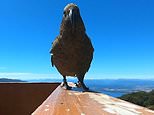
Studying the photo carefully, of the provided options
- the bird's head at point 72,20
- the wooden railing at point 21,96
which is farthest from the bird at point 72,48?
the wooden railing at point 21,96

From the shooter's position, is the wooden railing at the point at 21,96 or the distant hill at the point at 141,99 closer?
the wooden railing at the point at 21,96

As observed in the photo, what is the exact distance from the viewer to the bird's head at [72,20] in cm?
459

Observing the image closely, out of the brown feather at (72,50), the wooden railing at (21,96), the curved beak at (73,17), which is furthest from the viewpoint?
the wooden railing at (21,96)

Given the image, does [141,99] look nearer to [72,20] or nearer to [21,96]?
[21,96]

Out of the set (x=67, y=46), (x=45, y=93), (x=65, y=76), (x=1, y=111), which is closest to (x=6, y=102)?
(x=1, y=111)

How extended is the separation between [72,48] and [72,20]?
38 centimetres

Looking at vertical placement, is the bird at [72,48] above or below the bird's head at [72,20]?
below

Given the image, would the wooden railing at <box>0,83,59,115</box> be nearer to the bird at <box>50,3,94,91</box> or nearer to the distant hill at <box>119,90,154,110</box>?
the bird at <box>50,3,94,91</box>

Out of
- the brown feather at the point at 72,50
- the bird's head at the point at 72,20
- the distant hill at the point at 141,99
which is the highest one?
the bird's head at the point at 72,20

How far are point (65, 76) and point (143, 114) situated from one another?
11.0 ft

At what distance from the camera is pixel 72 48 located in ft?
15.6

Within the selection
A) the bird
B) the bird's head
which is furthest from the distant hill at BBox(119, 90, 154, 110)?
the bird's head

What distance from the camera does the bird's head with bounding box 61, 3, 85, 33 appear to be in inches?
181

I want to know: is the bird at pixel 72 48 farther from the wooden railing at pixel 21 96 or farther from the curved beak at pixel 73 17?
the wooden railing at pixel 21 96
